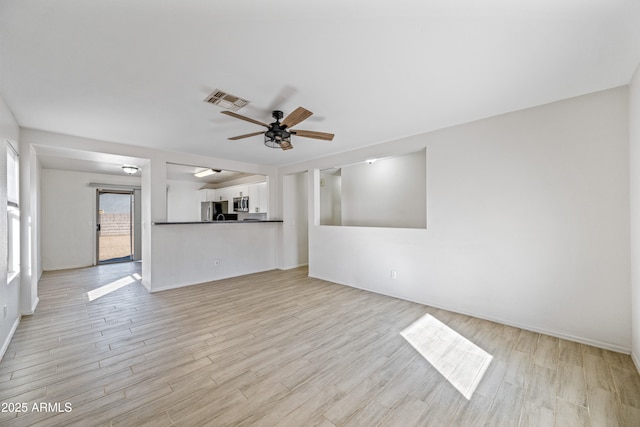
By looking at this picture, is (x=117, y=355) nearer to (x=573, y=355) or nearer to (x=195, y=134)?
(x=195, y=134)

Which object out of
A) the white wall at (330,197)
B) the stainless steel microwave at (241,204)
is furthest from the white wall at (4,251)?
the white wall at (330,197)

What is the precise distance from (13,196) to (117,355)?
7.96 ft

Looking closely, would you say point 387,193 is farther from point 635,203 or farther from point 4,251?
point 4,251

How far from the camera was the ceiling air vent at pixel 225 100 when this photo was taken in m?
2.34

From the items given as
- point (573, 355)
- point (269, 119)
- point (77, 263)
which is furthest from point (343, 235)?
point (77, 263)

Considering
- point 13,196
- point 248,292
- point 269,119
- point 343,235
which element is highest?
point 269,119

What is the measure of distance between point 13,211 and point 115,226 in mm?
4923

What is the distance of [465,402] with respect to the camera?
1.79 metres

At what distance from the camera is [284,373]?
214 centimetres

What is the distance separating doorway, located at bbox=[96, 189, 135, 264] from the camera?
23.3ft

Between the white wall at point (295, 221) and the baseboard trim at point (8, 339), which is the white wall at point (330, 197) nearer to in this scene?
the white wall at point (295, 221)

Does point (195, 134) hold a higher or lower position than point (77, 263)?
higher

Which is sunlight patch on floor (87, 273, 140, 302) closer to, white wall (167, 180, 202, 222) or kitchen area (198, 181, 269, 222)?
kitchen area (198, 181, 269, 222)

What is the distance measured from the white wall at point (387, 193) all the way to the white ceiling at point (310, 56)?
6.44 ft
